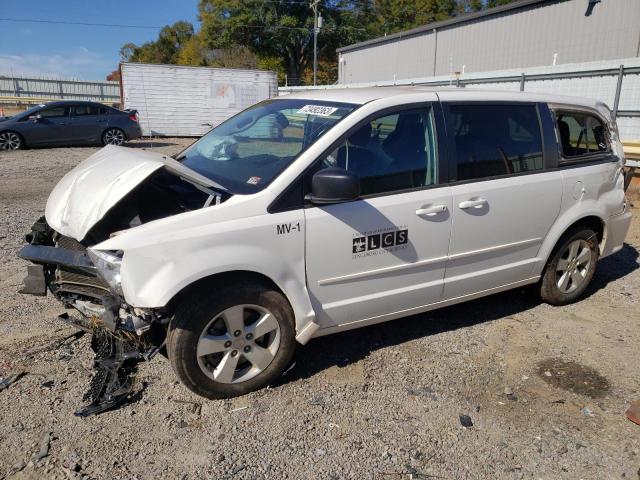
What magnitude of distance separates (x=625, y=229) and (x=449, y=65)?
2698 cm

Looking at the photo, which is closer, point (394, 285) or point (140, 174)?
point (140, 174)

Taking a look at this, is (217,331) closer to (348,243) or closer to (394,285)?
(348,243)

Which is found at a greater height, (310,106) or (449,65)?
(449,65)

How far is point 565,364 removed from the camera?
3.86 m

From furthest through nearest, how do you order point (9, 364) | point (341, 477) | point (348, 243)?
1. point (9, 364)
2. point (348, 243)
3. point (341, 477)

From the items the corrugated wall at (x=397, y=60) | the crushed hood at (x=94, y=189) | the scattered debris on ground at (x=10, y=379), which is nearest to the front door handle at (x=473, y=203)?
the crushed hood at (x=94, y=189)

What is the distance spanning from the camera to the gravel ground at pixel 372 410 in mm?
2764

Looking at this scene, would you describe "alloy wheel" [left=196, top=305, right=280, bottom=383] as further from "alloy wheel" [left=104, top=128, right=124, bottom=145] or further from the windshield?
"alloy wheel" [left=104, top=128, right=124, bottom=145]

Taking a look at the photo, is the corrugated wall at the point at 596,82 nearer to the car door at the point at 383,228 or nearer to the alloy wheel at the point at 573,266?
the alloy wheel at the point at 573,266

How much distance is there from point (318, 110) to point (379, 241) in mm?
1011

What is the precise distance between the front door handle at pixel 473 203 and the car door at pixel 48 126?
15.1 meters

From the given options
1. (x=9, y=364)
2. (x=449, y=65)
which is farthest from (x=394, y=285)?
(x=449, y=65)

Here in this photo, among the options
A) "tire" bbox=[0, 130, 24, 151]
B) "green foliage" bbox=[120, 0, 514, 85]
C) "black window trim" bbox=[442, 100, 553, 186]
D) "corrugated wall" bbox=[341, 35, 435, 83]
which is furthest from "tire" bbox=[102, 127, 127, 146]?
"green foliage" bbox=[120, 0, 514, 85]

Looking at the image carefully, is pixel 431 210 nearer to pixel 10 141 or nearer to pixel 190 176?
pixel 190 176
